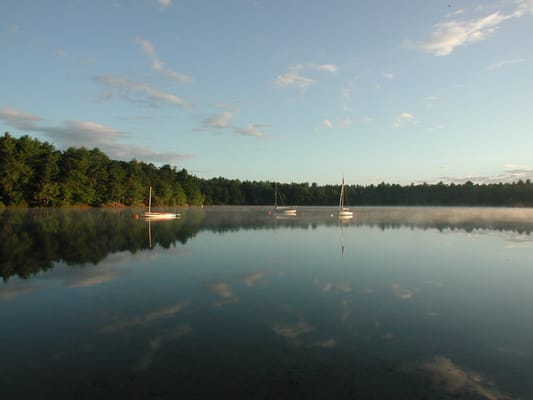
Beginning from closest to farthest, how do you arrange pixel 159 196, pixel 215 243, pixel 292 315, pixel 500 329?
pixel 500 329 < pixel 292 315 < pixel 215 243 < pixel 159 196

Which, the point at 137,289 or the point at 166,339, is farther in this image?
the point at 137,289

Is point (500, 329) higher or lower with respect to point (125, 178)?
lower

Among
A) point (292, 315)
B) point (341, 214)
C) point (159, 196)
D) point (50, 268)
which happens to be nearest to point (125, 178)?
point (159, 196)

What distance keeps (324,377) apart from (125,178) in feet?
472

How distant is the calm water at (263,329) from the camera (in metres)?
7.65

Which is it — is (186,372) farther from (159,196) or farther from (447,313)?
(159,196)

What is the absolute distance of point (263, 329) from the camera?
11023 millimetres

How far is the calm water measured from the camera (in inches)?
301

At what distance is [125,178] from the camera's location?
460ft

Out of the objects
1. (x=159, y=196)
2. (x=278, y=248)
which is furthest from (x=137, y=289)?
(x=159, y=196)

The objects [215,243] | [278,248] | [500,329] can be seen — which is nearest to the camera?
[500,329]

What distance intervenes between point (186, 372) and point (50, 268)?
642 inches

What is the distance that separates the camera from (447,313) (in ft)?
42.9

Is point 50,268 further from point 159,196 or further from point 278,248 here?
point 159,196
